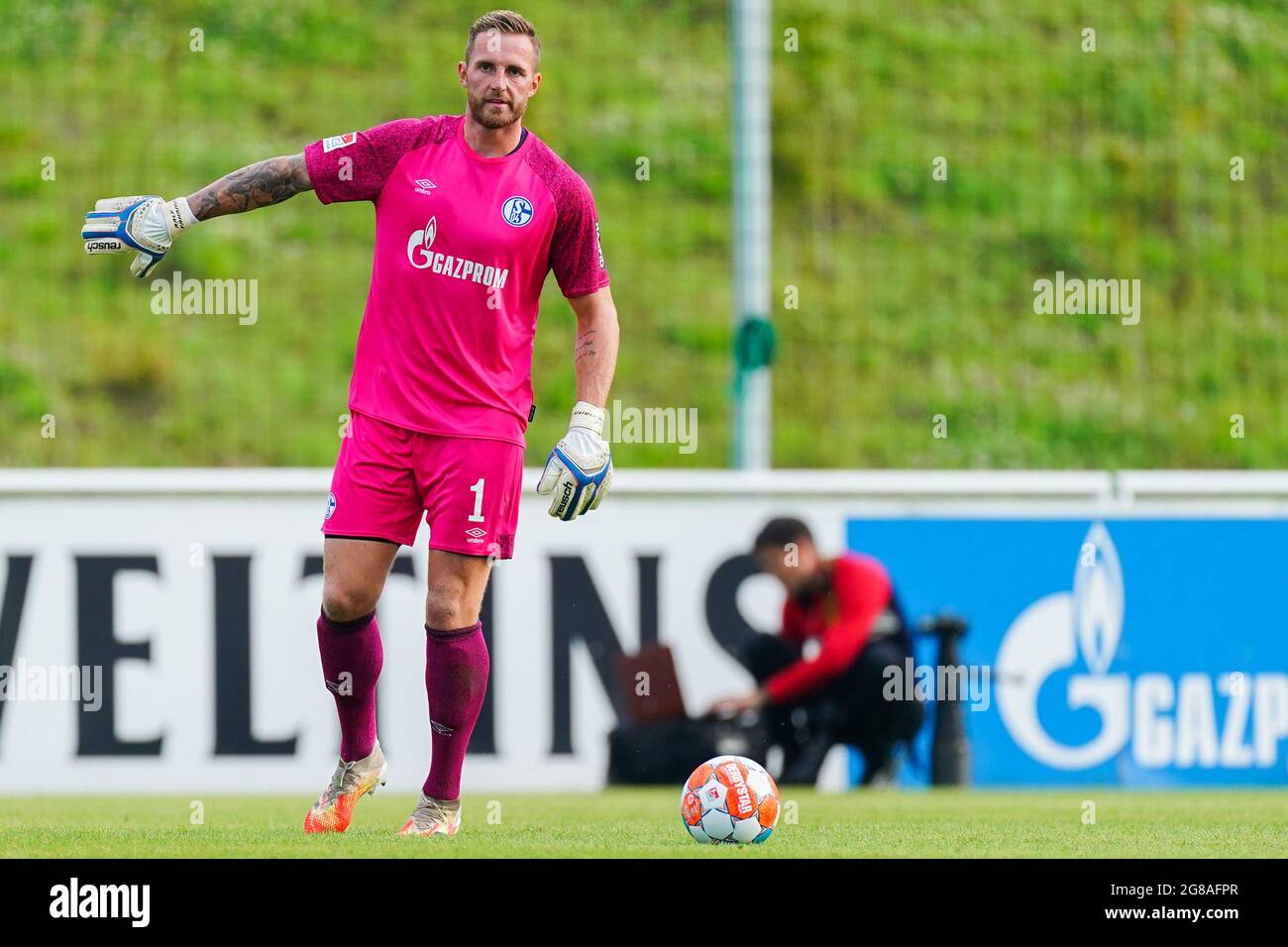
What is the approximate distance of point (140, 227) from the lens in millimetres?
5684

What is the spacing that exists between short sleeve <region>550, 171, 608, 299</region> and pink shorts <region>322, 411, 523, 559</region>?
1.79 feet

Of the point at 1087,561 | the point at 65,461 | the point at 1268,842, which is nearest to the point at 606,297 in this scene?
the point at 1268,842

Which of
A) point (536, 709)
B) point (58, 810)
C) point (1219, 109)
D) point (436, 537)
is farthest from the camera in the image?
point (1219, 109)

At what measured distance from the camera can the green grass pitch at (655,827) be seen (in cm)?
538

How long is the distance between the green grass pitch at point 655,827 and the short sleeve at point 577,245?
167 cm

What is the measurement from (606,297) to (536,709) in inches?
119

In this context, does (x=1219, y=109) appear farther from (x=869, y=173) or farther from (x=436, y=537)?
(x=436, y=537)

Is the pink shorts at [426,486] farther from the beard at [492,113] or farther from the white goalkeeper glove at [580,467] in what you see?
the beard at [492,113]

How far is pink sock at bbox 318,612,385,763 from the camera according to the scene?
588cm

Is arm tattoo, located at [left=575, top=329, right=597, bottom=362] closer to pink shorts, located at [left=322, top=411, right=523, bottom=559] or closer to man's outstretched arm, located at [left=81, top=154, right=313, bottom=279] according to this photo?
pink shorts, located at [left=322, top=411, right=523, bottom=559]

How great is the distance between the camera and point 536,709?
8.48 m

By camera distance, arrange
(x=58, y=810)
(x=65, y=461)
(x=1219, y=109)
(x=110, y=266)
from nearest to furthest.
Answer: (x=58, y=810) < (x=65, y=461) < (x=110, y=266) < (x=1219, y=109)

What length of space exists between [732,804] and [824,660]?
3072 millimetres

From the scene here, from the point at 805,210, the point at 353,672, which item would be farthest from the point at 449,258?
the point at 805,210
